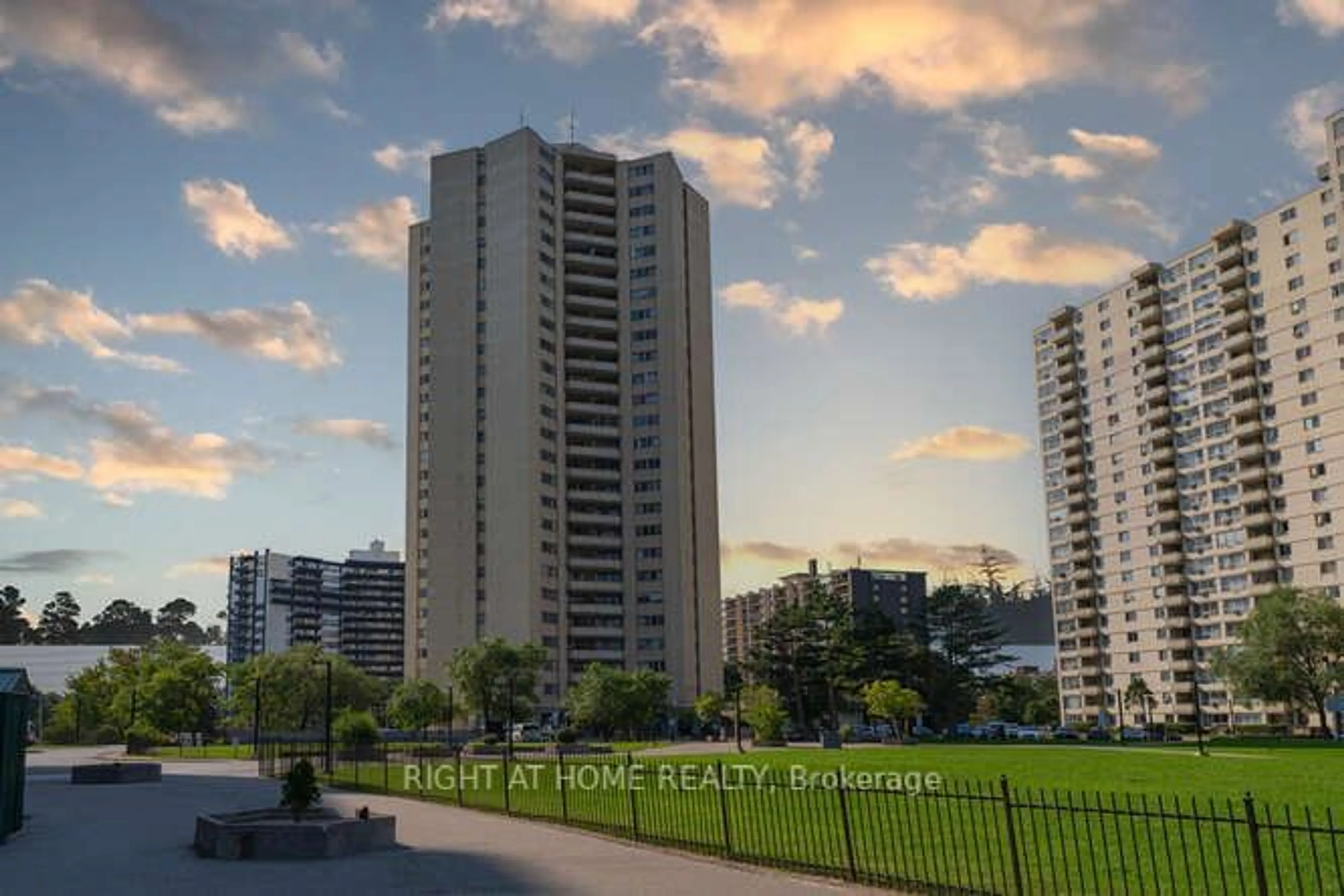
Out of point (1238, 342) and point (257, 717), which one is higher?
point (1238, 342)

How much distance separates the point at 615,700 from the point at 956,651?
4424 cm

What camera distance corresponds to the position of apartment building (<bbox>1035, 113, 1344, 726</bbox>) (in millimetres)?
106188

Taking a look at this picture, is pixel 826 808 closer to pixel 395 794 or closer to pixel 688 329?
pixel 395 794

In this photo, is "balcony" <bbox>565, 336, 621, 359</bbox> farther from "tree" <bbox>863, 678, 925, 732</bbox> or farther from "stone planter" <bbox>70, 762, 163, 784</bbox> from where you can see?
"stone planter" <bbox>70, 762, 163, 784</bbox>

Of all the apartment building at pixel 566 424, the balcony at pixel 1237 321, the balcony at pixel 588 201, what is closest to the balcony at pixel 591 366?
the apartment building at pixel 566 424

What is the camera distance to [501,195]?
134250mm

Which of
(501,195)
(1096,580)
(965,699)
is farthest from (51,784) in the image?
(1096,580)

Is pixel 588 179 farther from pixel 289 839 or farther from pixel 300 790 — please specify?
pixel 289 839

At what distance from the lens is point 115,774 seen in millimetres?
44656

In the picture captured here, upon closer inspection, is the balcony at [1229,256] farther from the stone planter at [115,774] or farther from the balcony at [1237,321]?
the stone planter at [115,774]

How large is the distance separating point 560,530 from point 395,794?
309 feet

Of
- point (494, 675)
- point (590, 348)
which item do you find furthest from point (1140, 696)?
point (590, 348)

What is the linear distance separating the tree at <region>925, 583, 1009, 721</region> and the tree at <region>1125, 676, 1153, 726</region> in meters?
14.1

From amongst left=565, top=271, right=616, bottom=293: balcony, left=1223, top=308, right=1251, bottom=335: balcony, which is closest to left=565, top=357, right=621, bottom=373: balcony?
left=565, top=271, right=616, bottom=293: balcony
